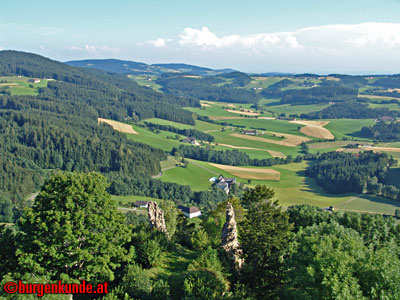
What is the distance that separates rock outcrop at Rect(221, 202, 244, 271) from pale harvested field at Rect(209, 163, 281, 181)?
10891 cm

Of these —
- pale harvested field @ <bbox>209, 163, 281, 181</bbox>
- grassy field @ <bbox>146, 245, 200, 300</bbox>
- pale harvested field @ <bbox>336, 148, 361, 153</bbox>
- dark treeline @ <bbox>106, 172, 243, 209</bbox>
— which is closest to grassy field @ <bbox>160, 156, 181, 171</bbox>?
pale harvested field @ <bbox>209, 163, 281, 181</bbox>

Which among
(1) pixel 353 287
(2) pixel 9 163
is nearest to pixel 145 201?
(2) pixel 9 163

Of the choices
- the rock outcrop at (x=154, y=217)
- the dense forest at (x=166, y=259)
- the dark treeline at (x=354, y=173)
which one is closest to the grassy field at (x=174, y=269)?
the dense forest at (x=166, y=259)

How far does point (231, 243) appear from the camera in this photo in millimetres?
35219

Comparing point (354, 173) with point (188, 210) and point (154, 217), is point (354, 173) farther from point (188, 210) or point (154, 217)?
point (154, 217)

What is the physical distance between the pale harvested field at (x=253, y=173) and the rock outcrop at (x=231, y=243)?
109 metres

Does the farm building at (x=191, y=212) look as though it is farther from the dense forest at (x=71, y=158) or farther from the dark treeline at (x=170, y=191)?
the dense forest at (x=71, y=158)

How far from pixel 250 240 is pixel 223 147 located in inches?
6482

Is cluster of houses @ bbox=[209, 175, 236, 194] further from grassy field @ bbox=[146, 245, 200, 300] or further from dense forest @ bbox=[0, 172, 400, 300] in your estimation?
dense forest @ bbox=[0, 172, 400, 300]

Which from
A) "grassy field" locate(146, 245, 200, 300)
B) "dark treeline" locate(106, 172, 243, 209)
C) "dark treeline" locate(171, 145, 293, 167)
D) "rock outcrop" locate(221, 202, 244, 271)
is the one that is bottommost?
"dark treeline" locate(106, 172, 243, 209)

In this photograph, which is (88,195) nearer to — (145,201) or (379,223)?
(379,223)

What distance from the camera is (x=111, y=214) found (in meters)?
32.1

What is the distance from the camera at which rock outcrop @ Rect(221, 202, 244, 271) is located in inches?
1373

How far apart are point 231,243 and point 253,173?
383ft
